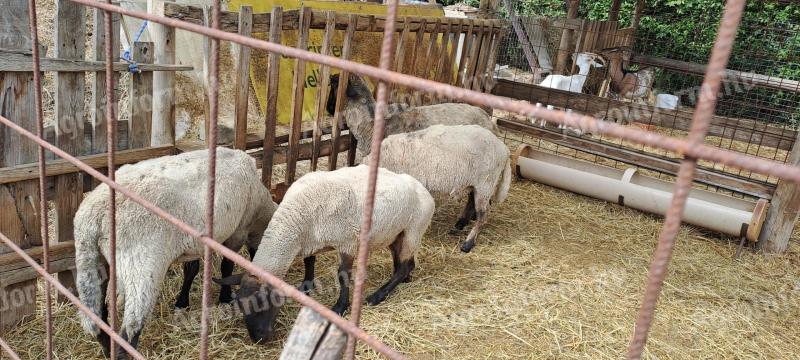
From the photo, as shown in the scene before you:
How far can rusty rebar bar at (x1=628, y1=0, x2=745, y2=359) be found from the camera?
83 cm

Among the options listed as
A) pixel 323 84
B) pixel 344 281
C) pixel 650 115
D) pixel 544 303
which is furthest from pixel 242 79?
pixel 650 115

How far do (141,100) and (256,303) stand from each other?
151cm

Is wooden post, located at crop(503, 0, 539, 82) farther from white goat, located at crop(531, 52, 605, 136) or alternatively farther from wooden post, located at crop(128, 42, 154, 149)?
wooden post, located at crop(128, 42, 154, 149)

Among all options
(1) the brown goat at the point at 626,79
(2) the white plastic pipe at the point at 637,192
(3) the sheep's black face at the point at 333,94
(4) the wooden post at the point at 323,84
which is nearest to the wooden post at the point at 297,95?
(4) the wooden post at the point at 323,84

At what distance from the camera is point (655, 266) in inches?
38.7

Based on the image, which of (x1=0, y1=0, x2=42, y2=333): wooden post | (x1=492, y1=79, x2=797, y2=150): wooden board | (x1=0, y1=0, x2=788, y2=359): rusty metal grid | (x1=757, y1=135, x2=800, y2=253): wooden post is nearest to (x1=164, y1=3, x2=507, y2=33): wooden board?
(x1=0, y1=0, x2=42, y2=333): wooden post

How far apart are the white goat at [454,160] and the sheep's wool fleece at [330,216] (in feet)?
2.68

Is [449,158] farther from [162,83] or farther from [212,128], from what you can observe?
[212,128]

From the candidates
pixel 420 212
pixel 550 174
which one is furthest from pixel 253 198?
pixel 550 174

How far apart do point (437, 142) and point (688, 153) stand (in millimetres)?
4018

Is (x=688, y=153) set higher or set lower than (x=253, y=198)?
higher

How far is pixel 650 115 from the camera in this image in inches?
263

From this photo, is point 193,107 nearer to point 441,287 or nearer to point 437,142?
point 437,142

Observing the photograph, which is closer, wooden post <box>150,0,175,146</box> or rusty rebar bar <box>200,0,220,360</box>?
rusty rebar bar <box>200,0,220,360</box>
